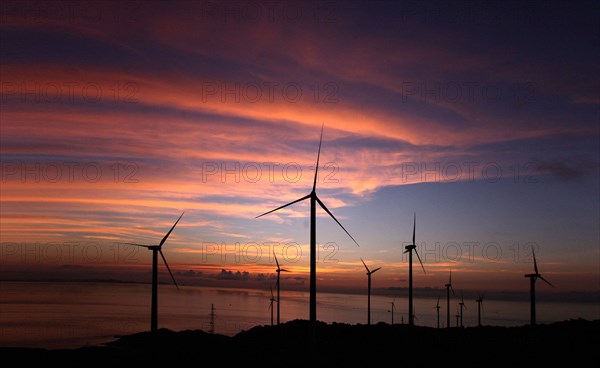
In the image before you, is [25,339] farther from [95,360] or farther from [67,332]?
[95,360]

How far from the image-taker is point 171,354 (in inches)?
2581

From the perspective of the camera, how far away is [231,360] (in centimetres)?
5819

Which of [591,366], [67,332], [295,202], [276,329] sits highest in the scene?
[295,202]

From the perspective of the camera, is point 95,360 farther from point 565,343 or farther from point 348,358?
point 565,343

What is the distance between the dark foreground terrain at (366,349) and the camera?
5438 cm

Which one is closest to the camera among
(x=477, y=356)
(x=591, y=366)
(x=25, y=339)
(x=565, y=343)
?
(x=591, y=366)

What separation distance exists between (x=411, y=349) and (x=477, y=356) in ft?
29.5

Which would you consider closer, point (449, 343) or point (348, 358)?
point (348, 358)

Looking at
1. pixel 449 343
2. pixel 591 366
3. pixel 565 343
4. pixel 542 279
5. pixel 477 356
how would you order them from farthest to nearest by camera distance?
pixel 542 279, pixel 449 343, pixel 565 343, pixel 477 356, pixel 591 366

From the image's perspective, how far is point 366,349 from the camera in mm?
64625

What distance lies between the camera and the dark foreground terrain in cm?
Answer: 5438

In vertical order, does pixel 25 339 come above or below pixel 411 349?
below

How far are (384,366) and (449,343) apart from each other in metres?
18.0

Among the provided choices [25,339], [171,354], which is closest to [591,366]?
[171,354]
